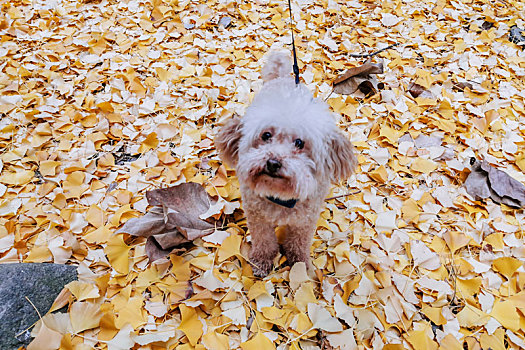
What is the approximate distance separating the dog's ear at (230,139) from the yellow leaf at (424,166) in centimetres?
132

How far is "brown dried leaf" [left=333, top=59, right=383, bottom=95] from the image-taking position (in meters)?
2.91

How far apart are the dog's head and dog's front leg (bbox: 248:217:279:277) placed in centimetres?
36

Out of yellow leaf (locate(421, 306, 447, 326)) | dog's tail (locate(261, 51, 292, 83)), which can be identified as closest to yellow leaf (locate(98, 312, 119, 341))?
yellow leaf (locate(421, 306, 447, 326))

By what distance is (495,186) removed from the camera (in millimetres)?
2213

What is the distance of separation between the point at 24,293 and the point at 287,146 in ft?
4.56

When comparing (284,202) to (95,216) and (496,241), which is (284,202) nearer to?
(95,216)

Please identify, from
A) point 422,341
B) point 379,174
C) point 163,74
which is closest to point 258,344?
point 422,341

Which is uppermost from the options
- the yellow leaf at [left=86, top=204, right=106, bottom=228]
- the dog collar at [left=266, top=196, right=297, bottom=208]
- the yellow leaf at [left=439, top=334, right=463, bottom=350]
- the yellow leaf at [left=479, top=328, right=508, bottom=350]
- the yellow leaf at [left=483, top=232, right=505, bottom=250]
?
the dog collar at [left=266, top=196, right=297, bottom=208]

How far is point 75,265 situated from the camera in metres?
1.87

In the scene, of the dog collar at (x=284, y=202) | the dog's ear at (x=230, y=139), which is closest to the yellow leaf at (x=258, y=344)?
the dog collar at (x=284, y=202)

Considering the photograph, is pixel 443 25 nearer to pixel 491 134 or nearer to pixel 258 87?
pixel 491 134

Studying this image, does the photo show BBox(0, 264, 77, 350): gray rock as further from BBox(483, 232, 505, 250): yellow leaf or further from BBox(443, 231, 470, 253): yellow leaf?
BBox(483, 232, 505, 250): yellow leaf

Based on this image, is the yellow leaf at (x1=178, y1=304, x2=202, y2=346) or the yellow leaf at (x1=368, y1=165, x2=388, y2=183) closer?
the yellow leaf at (x1=178, y1=304, x2=202, y2=346)

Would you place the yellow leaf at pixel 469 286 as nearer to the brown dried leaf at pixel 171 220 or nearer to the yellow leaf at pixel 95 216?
the brown dried leaf at pixel 171 220
